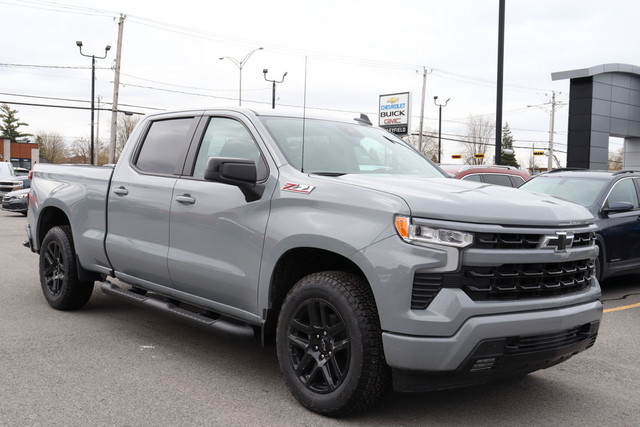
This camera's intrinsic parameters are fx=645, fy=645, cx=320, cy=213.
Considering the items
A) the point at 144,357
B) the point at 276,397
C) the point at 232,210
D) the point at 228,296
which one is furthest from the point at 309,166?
the point at 144,357

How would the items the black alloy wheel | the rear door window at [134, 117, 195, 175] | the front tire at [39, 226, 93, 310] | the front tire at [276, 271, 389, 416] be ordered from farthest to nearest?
1. the front tire at [39, 226, 93, 310]
2. the rear door window at [134, 117, 195, 175]
3. the black alloy wheel
4. the front tire at [276, 271, 389, 416]

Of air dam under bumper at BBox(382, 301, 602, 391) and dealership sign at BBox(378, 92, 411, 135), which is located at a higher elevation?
dealership sign at BBox(378, 92, 411, 135)

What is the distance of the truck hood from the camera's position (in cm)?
349

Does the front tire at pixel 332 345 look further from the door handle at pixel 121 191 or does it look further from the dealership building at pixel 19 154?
the dealership building at pixel 19 154

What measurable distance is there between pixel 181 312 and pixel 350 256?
Answer: 1820 mm

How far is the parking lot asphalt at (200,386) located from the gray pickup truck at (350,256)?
37 centimetres

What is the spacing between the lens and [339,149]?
4.77 meters

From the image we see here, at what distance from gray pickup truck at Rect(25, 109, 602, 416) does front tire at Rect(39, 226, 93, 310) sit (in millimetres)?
1049

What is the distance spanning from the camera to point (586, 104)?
25.7 m

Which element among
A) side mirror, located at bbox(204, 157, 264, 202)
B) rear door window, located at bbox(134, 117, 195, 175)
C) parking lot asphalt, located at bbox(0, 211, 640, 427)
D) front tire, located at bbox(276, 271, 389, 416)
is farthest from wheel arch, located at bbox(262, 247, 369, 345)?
rear door window, located at bbox(134, 117, 195, 175)

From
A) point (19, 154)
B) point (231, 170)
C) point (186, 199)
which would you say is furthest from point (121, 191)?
point (19, 154)

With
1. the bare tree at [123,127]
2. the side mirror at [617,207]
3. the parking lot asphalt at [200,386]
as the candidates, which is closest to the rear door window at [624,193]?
the side mirror at [617,207]

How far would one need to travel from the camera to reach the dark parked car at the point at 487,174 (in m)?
13.0

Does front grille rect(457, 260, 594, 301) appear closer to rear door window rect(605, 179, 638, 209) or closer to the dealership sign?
rear door window rect(605, 179, 638, 209)
